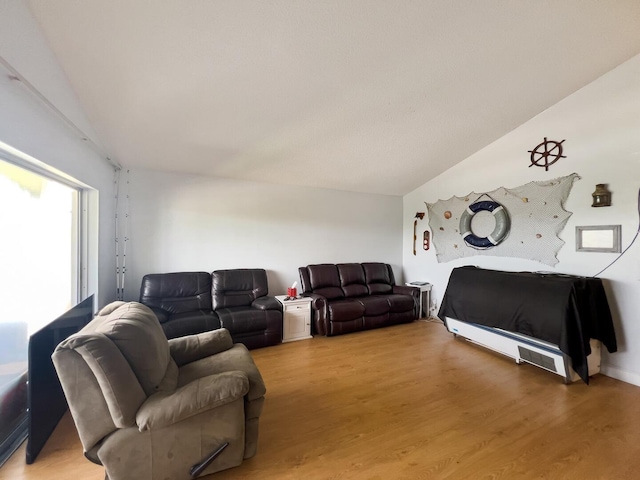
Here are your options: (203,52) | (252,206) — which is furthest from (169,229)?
(203,52)

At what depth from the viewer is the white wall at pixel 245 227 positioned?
142 inches

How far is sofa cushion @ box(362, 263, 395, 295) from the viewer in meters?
4.56

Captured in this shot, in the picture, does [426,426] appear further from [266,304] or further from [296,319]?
[266,304]

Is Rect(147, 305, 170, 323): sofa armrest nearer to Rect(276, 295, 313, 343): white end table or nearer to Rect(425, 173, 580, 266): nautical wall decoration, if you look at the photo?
Rect(276, 295, 313, 343): white end table

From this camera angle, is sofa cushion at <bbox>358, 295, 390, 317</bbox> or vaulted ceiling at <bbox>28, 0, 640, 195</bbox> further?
sofa cushion at <bbox>358, 295, 390, 317</bbox>

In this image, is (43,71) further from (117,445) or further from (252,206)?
(252,206)

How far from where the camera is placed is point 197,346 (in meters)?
2.04

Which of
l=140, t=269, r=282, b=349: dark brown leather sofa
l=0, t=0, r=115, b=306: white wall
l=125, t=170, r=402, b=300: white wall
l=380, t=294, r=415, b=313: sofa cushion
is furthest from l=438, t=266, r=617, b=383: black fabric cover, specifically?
l=0, t=0, r=115, b=306: white wall

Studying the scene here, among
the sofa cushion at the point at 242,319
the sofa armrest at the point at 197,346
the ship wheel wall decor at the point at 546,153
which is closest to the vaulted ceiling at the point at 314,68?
the ship wheel wall decor at the point at 546,153

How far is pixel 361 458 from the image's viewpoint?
1613 mm

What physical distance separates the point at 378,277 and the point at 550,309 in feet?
8.04

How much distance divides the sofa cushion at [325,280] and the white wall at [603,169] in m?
2.39

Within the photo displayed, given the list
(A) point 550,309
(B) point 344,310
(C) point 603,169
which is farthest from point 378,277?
(C) point 603,169

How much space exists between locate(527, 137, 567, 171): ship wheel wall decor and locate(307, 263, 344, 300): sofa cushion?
310 cm
